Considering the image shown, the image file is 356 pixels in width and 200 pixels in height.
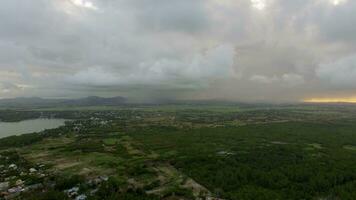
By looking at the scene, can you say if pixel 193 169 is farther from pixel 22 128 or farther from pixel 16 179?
pixel 22 128

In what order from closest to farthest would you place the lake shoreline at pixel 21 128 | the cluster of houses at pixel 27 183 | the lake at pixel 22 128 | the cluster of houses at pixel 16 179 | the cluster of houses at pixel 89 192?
the cluster of houses at pixel 89 192 → the cluster of houses at pixel 27 183 → the cluster of houses at pixel 16 179 → the lake shoreline at pixel 21 128 → the lake at pixel 22 128

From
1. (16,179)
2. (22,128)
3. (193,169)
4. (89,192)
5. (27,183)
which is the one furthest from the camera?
(22,128)

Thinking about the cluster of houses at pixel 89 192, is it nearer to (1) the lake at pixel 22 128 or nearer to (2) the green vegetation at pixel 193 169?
(2) the green vegetation at pixel 193 169

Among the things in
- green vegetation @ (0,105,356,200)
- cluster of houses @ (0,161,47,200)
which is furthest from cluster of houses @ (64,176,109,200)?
cluster of houses @ (0,161,47,200)

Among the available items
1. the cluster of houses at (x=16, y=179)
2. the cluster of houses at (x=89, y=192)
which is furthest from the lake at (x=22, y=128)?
the cluster of houses at (x=89, y=192)

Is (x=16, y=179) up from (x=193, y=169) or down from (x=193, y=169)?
down

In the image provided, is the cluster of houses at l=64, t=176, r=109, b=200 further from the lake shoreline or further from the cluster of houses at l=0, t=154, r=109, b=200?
the lake shoreline

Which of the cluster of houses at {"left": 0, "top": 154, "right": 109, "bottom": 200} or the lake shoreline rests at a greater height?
the cluster of houses at {"left": 0, "top": 154, "right": 109, "bottom": 200}

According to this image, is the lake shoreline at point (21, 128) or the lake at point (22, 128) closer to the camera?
the lake shoreline at point (21, 128)

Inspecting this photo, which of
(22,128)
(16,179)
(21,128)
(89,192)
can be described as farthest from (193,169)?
(21,128)

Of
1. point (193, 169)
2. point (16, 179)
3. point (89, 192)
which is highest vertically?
point (193, 169)

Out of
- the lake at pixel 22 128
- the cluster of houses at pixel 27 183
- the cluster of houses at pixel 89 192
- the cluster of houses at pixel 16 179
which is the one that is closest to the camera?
the cluster of houses at pixel 89 192

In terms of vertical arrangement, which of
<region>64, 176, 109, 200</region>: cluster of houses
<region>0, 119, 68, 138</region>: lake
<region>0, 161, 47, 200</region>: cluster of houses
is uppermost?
<region>64, 176, 109, 200</region>: cluster of houses
